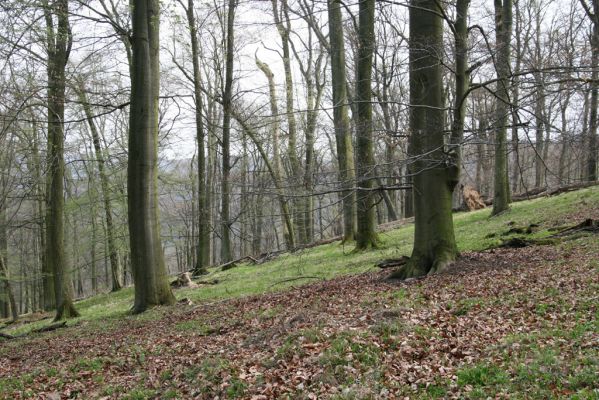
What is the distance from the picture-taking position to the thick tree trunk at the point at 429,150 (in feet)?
31.8

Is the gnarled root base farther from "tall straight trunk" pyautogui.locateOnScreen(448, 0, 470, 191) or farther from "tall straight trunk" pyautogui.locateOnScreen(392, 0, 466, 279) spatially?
"tall straight trunk" pyautogui.locateOnScreen(448, 0, 470, 191)

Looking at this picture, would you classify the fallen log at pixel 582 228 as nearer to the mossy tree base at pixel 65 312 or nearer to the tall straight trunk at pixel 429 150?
the tall straight trunk at pixel 429 150

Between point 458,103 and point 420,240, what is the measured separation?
2.66 metres

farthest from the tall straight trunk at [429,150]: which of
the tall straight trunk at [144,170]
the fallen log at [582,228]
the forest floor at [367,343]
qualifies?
the tall straight trunk at [144,170]

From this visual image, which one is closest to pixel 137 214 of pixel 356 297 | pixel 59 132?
pixel 59 132

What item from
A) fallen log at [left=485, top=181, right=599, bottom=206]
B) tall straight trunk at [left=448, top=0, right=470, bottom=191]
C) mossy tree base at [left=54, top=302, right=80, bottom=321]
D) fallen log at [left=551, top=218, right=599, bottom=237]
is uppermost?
tall straight trunk at [left=448, top=0, right=470, bottom=191]

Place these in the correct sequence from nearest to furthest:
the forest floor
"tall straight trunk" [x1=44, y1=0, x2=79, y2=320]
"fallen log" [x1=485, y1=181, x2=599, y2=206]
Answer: the forest floor
"tall straight trunk" [x1=44, y1=0, x2=79, y2=320]
"fallen log" [x1=485, y1=181, x2=599, y2=206]

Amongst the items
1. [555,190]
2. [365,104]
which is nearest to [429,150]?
[365,104]

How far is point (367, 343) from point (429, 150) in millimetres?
4768

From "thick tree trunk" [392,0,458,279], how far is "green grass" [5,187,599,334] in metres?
2.77

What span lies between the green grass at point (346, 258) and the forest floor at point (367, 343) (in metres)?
1.36

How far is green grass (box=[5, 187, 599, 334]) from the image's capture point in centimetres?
1293

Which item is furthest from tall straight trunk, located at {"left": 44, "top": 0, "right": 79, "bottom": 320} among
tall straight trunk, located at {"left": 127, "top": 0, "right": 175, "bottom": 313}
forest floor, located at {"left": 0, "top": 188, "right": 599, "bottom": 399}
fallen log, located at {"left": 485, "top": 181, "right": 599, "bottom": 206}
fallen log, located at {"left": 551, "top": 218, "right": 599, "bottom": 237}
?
fallen log, located at {"left": 485, "top": 181, "right": 599, "bottom": 206}

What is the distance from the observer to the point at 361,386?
5.07m
